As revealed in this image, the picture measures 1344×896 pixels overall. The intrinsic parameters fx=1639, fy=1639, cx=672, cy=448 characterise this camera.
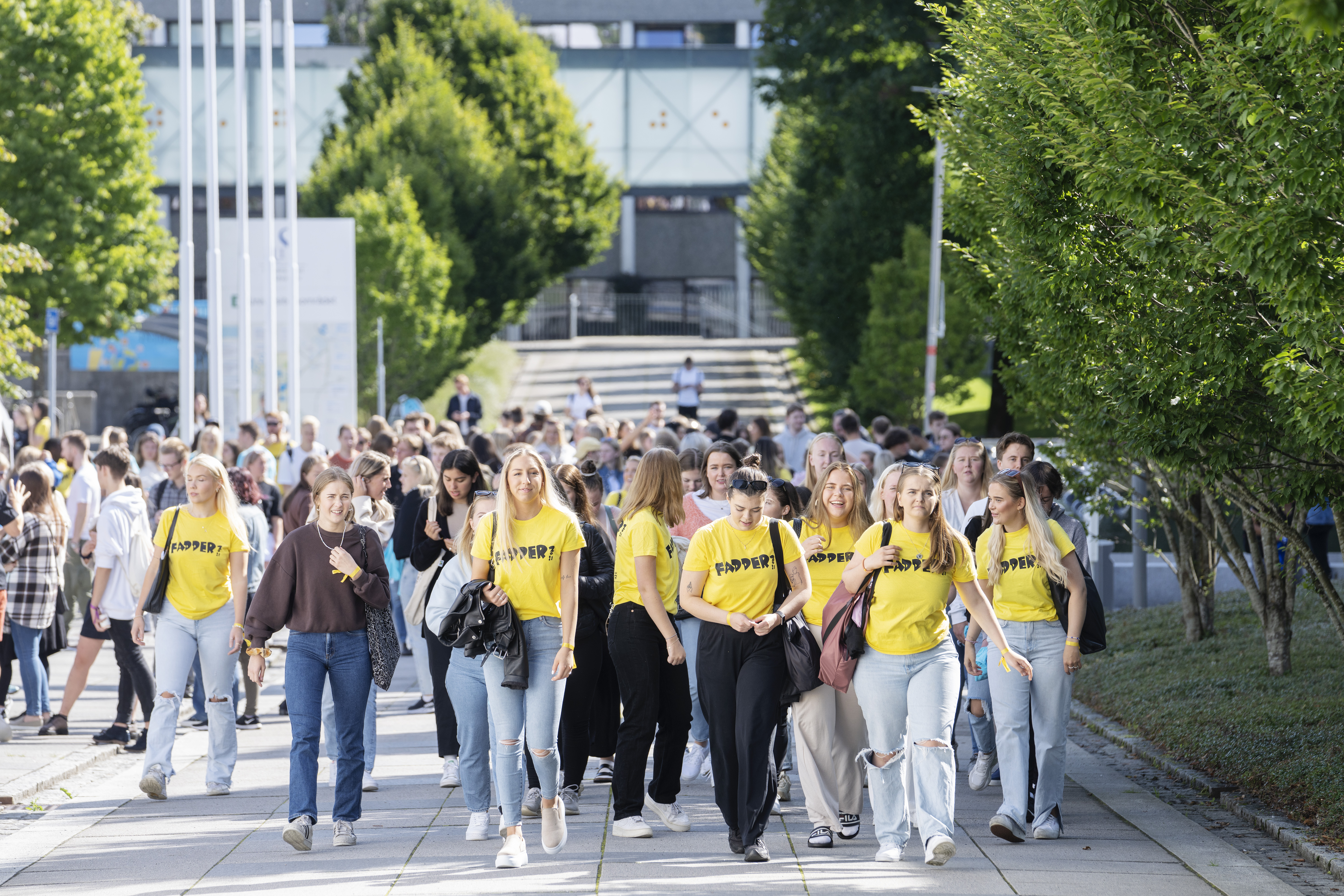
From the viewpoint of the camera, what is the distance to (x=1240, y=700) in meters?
10.8

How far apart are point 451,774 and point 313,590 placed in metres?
2.01

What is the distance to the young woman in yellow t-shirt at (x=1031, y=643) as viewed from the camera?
7840 mm

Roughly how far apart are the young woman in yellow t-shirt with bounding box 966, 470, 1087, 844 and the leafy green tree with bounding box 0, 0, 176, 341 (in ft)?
84.3

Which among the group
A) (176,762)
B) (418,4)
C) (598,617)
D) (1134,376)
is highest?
(418,4)

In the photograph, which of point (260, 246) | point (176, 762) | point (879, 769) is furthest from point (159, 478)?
point (260, 246)

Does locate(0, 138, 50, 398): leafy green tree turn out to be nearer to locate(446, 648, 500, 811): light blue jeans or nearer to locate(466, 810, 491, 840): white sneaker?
locate(446, 648, 500, 811): light blue jeans

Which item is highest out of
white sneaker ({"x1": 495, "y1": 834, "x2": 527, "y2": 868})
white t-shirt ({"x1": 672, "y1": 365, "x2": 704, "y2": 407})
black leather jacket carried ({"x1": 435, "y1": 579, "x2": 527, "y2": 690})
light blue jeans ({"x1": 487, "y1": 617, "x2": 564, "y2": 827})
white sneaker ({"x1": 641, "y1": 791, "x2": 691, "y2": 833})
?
white t-shirt ({"x1": 672, "y1": 365, "x2": 704, "y2": 407})

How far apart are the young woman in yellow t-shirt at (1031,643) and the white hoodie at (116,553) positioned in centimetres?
550

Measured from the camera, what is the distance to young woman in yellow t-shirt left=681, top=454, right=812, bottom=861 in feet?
24.0

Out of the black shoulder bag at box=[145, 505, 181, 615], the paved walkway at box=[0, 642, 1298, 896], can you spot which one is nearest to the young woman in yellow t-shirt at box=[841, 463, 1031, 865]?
the paved walkway at box=[0, 642, 1298, 896]

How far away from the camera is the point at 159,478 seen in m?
→ 14.6

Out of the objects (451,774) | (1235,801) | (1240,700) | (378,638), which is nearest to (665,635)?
(378,638)

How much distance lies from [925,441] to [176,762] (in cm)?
1066

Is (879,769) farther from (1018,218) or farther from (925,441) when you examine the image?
(925,441)
